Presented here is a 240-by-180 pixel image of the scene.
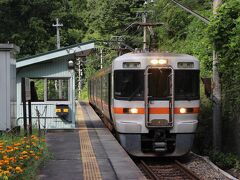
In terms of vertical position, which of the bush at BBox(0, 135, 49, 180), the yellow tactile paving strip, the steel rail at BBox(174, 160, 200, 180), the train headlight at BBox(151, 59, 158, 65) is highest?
the train headlight at BBox(151, 59, 158, 65)

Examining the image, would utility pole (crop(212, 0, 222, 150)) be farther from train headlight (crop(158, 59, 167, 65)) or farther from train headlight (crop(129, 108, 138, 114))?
train headlight (crop(129, 108, 138, 114))

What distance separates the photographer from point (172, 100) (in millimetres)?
12344

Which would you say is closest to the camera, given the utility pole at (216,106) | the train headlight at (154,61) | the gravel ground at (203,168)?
the gravel ground at (203,168)

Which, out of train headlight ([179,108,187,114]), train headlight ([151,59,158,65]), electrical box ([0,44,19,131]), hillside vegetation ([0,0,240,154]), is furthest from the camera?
hillside vegetation ([0,0,240,154])

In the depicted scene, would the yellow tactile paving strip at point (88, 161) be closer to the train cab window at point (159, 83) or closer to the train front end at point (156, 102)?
the train front end at point (156, 102)

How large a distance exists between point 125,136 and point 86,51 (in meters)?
5.64

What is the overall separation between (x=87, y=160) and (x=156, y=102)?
293 centimetres

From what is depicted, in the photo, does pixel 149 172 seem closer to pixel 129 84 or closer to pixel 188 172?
pixel 188 172

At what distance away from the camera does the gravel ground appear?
1101 centimetres

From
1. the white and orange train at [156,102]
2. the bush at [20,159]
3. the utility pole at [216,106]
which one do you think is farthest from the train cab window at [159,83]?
the bush at [20,159]

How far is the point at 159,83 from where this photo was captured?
40.9 feet

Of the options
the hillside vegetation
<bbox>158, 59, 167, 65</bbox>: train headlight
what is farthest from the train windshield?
the hillside vegetation

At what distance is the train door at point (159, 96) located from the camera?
12.3 m

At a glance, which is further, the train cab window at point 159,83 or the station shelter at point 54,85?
the station shelter at point 54,85
